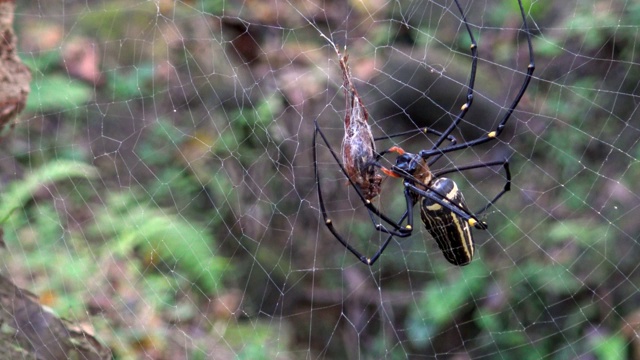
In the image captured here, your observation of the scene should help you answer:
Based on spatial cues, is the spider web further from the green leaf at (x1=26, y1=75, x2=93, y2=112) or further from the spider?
the spider

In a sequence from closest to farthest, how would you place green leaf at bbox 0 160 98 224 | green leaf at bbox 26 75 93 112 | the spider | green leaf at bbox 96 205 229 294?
the spider, green leaf at bbox 0 160 98 224, green leaf at bbox 96 205 229 294, green leaf at bbox 26 75 93 112

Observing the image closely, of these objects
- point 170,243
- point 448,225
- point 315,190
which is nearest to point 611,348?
point 448,225

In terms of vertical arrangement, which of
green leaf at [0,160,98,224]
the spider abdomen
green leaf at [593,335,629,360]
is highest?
the spider abdomen

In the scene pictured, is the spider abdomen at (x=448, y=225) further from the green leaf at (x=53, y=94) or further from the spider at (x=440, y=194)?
the green leaf at (x=53, y=94)

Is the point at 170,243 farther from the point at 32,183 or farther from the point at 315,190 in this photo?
the point at 315,190

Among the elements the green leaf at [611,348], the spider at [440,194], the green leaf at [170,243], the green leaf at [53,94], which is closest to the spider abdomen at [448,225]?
the spider at [440,194]

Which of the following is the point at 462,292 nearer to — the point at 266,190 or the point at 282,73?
the point at 266,190

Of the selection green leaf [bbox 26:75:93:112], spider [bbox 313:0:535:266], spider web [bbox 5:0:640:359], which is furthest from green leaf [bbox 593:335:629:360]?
green leaf [bbox 26:75:93:112]
